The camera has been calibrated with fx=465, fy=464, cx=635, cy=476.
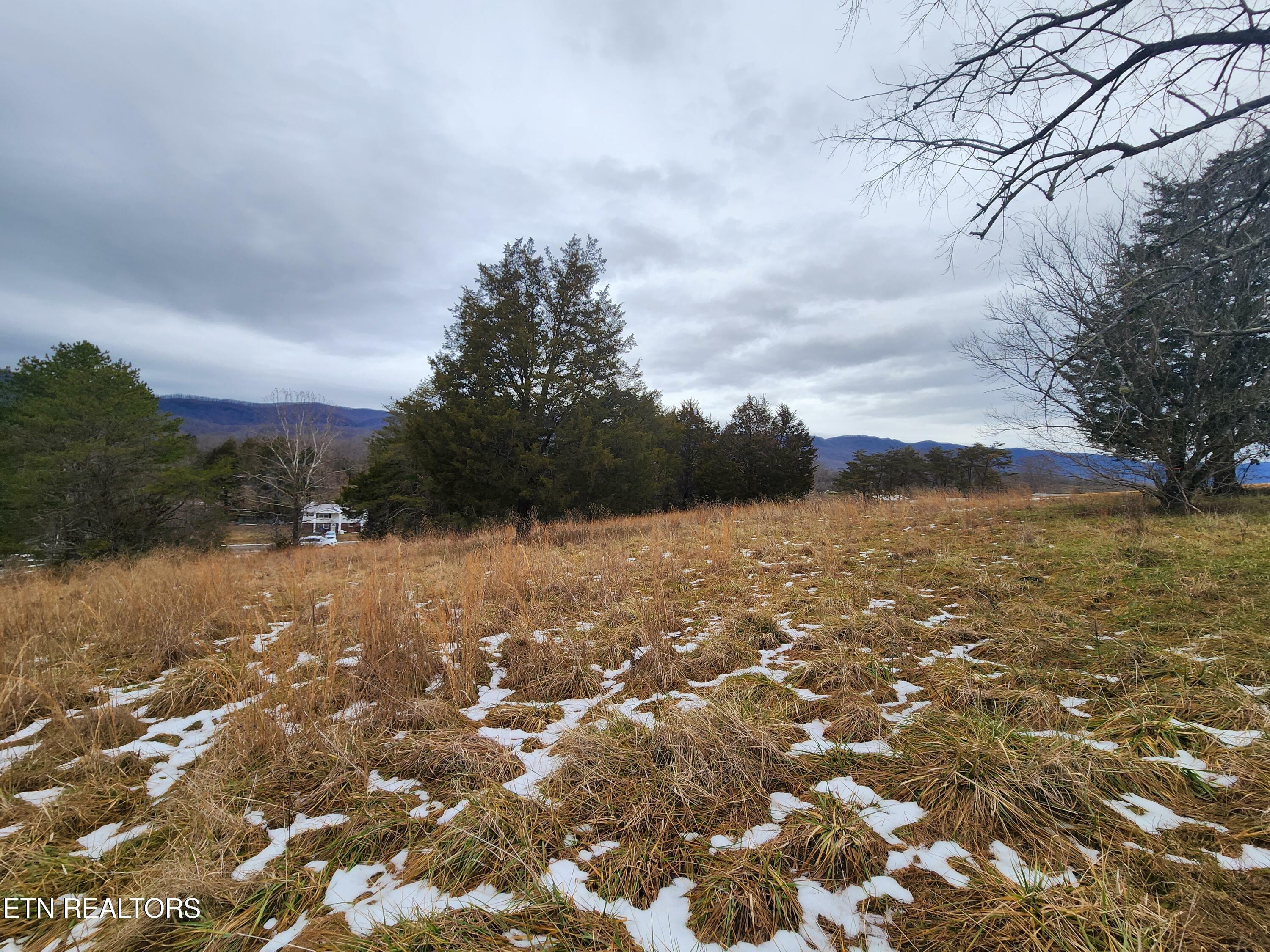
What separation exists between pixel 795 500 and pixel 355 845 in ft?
41.3

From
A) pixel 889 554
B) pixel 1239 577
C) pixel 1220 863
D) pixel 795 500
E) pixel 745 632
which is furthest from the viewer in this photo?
pixel 795 500

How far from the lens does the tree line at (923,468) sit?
123 feet

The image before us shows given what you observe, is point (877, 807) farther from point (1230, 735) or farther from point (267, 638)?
point (267, 638)

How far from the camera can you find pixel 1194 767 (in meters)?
1.95

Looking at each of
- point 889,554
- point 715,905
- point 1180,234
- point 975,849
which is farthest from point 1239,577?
point 715,905

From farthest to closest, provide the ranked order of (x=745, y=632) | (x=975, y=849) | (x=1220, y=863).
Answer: (x=745, y=632) < (x=975, y=849) < (x=1220, y=863)

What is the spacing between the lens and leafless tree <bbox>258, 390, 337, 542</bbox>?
19109mm

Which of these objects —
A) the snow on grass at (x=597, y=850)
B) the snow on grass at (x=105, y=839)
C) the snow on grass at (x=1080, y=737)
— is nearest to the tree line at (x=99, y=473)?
the snow on grass at (x=105, y=839)

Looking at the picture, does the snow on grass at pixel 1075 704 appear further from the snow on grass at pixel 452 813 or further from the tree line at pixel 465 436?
the tree line at pixel 465 436

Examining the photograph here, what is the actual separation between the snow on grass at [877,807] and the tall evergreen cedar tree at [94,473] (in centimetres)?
1911

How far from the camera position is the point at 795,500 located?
516 inches

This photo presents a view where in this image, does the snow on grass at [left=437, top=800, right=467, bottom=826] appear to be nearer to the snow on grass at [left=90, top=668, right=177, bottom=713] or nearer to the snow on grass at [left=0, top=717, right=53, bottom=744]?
the snow on grass at [left=90, top=668, right=177, bottom=713]

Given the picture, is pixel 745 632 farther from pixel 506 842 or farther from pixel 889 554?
pixel 889 554

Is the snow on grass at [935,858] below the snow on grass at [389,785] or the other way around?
the other way around
